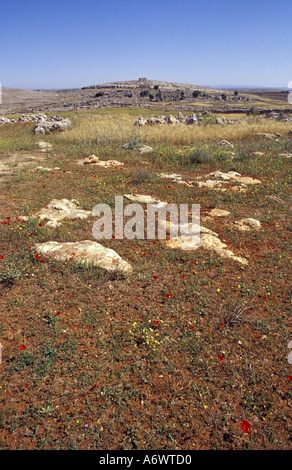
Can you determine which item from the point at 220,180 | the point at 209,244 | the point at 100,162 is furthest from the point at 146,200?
the point at 100,162

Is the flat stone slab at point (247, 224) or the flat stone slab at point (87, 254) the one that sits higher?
the flat stone slab at point (247, 224)

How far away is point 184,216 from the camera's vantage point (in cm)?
752

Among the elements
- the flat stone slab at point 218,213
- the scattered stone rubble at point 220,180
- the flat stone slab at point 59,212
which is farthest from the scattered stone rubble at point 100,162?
the flat stone slab at point 218,213

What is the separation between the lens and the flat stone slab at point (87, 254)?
5250mm

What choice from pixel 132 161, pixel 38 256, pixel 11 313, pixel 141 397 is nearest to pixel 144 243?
pixel 38 256

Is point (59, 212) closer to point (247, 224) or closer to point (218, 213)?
point (218, 213)

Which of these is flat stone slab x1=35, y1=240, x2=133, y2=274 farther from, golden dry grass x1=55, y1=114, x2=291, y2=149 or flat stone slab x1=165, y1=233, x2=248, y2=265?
golden dry grass x1=55, y1=114, x2=291, y2=149

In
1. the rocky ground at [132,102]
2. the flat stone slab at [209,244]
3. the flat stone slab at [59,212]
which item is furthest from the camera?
the rocky ground at [132,102]

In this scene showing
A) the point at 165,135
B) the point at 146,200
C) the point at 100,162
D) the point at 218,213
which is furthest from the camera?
the point at 165,135

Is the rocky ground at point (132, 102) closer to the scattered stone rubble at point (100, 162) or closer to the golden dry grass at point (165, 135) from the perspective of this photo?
the golden dry grass at point (165, 135)

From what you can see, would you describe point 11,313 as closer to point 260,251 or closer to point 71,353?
point 71,353

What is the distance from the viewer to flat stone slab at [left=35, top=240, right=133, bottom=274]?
5250 millimetres

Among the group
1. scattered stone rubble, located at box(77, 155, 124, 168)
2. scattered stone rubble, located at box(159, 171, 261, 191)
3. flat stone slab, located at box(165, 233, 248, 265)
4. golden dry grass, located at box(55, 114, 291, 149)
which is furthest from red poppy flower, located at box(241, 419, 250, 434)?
golden dry grass, located at box(55, 114, 291, 149)

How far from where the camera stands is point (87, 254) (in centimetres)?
548
